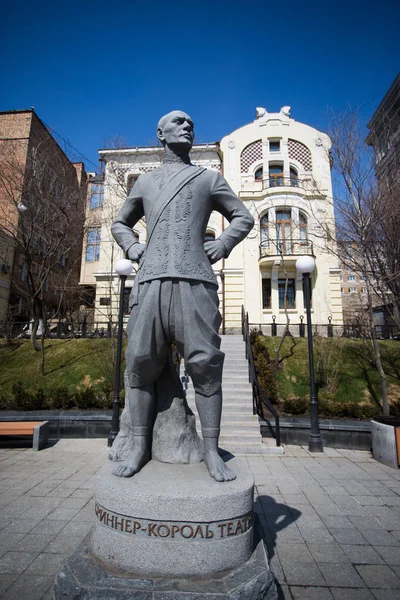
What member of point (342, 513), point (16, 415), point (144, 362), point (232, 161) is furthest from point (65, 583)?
point (232, 161)

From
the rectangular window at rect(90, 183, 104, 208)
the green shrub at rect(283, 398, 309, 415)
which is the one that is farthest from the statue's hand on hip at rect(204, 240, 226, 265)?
the rectangular window at rect(90, 183, 104, 208)

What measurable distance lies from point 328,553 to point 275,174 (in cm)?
2301

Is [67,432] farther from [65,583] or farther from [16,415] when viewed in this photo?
[65,583]

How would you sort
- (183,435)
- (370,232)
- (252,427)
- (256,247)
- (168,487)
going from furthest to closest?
(256,247) < (370,232) < (252,427) < (183,435) < (168,487)

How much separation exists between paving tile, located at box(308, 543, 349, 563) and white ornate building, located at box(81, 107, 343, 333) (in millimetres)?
16674

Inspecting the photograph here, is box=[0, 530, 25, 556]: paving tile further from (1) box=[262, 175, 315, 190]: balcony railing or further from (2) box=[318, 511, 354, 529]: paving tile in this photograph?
(1) box=[262, 175, 315, 190]: balcony railing

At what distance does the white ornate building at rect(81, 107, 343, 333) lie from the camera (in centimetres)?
2083

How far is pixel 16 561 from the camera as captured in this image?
2947 millimetres

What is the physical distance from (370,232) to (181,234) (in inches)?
375

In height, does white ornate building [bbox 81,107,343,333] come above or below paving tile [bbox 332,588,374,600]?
above

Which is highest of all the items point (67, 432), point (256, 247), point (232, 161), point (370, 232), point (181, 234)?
point (232, 161)

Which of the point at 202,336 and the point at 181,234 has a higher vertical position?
the point at 181,234

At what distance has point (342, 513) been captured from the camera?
408 centimetres

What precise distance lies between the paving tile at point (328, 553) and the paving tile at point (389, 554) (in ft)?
1.20
